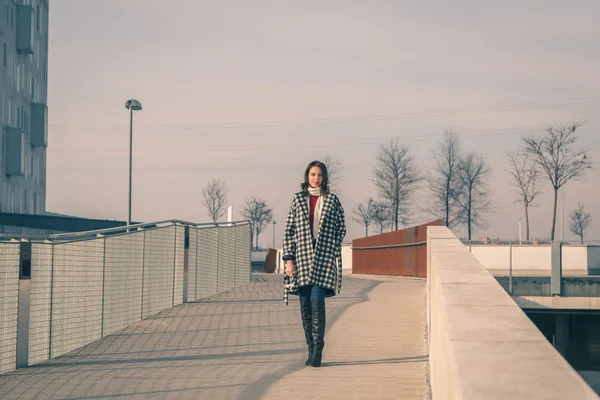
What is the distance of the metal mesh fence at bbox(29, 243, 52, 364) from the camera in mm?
7797

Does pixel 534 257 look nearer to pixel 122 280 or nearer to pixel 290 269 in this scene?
pixel 122 280

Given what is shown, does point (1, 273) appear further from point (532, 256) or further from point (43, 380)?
point (532, 256)

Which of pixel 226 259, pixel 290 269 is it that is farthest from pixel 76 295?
pixel 226 259

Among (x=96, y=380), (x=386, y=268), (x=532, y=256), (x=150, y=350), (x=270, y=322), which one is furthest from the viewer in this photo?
(x=532, y=256)

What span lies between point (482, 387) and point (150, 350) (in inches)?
274

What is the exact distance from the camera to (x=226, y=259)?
1658cm

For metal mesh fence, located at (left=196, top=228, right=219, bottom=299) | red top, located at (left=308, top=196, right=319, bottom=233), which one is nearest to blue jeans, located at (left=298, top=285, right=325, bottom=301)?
red top, located at (left=308, top=196, right=319, bottom=233)

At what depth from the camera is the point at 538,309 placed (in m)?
22.1

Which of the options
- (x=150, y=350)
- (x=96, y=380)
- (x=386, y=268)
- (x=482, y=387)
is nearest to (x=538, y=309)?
(x=386, y=268)

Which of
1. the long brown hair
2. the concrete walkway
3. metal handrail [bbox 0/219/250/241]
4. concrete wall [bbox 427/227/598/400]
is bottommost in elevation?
the concrete walkway

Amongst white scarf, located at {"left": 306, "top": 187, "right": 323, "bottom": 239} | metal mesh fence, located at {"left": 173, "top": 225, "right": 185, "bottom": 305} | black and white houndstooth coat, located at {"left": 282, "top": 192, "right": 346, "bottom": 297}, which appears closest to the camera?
black and white houndstooth coat, located at {"left": 282, "top": 192, "right": 346, "bottom": 297}

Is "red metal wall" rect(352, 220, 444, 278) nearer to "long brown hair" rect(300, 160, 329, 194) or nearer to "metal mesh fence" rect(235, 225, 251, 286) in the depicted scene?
"metal mesh fence" rect(235, 225, 251, 286)

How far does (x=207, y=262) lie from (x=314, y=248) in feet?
25.2

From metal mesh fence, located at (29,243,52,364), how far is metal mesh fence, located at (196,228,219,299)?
588 centimetres
